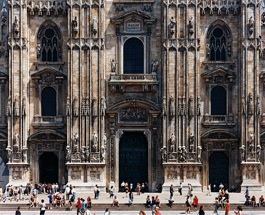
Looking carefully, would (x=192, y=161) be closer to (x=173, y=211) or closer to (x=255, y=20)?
(x=173, y=211)

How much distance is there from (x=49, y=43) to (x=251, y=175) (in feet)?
65.4

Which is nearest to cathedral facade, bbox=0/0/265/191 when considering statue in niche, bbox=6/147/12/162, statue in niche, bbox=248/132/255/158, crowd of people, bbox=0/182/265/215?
statue in niche, bbox=248/132/255/158

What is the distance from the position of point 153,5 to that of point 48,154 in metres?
15.1

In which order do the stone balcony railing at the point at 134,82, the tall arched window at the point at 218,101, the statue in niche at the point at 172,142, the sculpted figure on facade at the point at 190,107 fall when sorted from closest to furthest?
1. the statue in niche at the point at 172,142
2. the sculpted figure on facade at the point at 190,107
3. the stone balcony railing at the point at 134,82
4. the tall arched window at the point at 218,101

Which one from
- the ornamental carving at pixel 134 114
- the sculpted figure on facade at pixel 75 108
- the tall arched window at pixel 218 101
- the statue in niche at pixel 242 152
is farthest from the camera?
the tall arched window at pixel 218 101

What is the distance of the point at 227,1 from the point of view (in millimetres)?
61125

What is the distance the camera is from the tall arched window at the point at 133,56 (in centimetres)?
6134

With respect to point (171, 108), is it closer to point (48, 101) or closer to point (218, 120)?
point (218, 120)

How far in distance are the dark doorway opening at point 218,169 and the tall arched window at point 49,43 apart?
50.3 feet

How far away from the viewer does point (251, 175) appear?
59.6 m

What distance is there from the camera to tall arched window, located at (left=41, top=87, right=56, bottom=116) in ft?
202

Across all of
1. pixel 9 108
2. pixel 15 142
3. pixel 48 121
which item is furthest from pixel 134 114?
pixel 9 108

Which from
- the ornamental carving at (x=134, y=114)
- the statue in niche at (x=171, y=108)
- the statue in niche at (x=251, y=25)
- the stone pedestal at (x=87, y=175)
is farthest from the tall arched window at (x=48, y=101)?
the statue in niche at (x=251, y=25)

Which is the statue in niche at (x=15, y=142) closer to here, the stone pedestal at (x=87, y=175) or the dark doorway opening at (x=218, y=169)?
the stone pedestal at (x=87, y=175)
